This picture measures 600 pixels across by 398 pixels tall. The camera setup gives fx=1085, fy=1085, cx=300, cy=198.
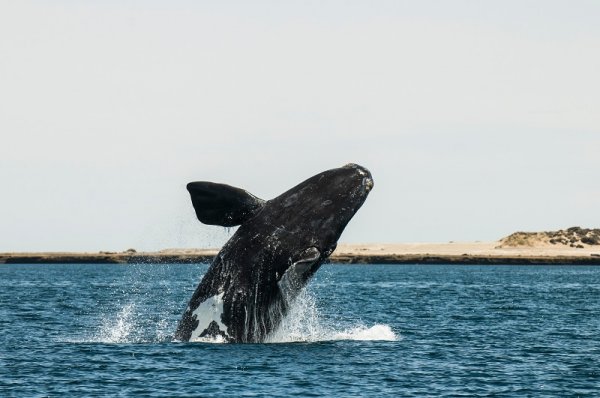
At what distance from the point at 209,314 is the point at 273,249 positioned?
1848 millimetres

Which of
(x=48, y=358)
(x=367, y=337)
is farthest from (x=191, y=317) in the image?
(x=367, y=337)

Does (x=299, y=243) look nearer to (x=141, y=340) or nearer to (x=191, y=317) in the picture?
(x=191, y=317)

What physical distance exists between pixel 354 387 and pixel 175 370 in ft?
13.0

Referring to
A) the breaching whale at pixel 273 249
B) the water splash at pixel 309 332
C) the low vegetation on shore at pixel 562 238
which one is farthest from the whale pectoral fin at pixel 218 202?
the low vegetation on shore at pixel 562 238

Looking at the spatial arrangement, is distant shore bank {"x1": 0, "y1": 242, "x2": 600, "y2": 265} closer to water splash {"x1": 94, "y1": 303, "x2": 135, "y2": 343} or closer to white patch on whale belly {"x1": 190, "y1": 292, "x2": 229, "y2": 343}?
water splash {"x1": 94, "y1": 303, "x2": 135, "y2": 343}

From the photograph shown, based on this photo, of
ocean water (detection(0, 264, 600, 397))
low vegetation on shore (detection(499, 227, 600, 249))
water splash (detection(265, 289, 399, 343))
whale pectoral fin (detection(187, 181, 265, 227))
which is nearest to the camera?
whale pectoral fin (detection(187, 181, 265, 227))

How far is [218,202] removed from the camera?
64.4 ft

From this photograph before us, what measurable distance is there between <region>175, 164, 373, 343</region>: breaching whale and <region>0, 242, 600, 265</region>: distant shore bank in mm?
115225

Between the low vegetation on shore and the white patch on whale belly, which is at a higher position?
the low vegetation on shore

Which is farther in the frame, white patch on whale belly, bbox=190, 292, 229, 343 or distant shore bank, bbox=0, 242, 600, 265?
distant shore bank, bbox=0, 242, 600, 265

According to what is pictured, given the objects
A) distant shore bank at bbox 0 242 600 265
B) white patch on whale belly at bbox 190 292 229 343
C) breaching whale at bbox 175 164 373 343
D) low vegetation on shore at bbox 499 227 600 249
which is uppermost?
low vegetation on shore at bbox 499 227 600 249

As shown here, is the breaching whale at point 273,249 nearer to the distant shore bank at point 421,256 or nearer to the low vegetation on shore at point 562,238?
the distant shore bank at point 421,256

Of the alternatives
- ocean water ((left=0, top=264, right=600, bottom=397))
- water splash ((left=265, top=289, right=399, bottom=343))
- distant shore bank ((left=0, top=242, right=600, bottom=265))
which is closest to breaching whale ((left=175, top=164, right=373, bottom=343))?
water splash ((left=265, top=289, right=399, bottom=343))

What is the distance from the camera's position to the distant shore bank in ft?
457
